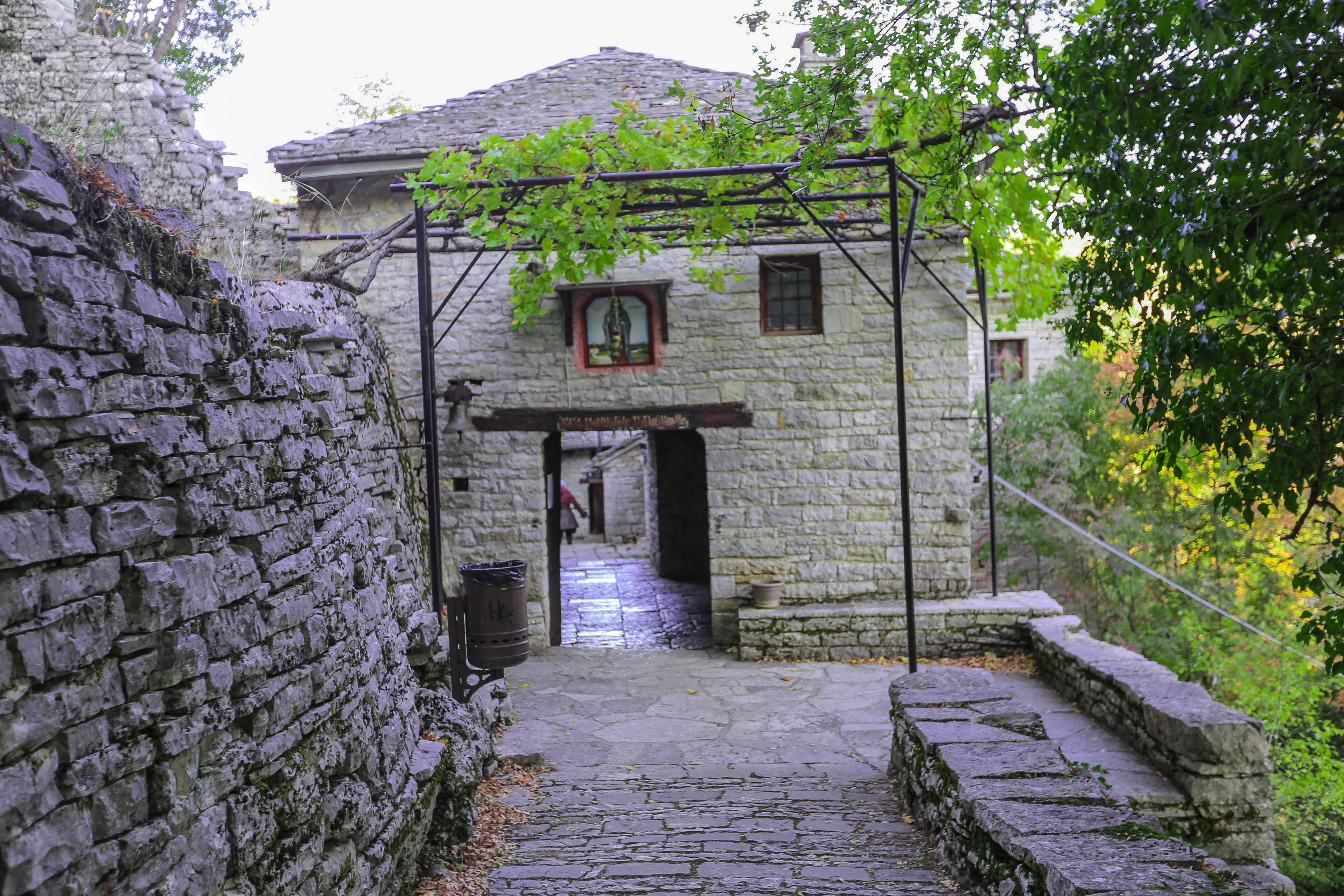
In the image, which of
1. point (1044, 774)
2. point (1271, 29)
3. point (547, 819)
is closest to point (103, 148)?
point (547, 819)

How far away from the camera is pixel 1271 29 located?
3096 millimetres

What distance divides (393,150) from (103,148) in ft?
18.0

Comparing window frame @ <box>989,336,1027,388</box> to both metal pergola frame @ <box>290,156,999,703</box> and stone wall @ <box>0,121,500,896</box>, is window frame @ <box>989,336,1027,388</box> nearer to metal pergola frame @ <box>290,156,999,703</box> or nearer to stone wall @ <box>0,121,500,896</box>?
metal pergola frame @ <box>290,156,999,703</box>

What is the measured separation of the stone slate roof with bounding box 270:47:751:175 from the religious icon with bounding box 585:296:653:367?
1.71m

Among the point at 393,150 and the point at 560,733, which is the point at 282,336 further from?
the point at 393,150

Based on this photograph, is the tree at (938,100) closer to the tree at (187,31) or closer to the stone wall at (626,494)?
the tree at (187,31)

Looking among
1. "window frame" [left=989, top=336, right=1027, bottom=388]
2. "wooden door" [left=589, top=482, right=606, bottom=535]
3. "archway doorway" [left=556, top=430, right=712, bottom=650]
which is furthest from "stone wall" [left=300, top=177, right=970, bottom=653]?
"wooden door" [left=589, top=482, right=606, bottom=535]

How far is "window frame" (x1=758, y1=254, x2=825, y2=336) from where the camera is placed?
967 cm

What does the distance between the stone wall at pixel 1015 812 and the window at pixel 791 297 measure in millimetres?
4313

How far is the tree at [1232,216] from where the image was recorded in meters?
3.06

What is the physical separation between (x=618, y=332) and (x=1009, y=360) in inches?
372

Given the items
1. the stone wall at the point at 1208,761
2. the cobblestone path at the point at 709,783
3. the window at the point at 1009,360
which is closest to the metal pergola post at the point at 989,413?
the cobblestone path at the point at 709,783

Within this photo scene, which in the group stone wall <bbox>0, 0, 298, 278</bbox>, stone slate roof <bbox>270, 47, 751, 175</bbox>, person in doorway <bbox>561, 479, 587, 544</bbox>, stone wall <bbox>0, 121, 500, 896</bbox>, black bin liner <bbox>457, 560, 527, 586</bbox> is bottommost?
person in doorway <bbox>561, 479, 587, 544</bbox>

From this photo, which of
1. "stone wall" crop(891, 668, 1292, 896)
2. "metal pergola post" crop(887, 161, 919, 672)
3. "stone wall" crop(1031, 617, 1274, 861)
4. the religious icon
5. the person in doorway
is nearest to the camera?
"stone wall" crop(891, 668, 1292, 896)
